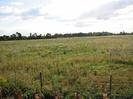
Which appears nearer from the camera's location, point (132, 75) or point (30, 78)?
point (30, 78)

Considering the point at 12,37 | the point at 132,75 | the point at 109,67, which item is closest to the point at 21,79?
the point at 132,75

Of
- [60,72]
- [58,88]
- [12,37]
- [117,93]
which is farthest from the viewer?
[12,37]

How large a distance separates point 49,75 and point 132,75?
4.91 meters

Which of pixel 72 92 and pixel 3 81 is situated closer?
pixel 72 92

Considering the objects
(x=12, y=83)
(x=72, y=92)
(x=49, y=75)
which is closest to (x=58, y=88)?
(x=72, y=92)

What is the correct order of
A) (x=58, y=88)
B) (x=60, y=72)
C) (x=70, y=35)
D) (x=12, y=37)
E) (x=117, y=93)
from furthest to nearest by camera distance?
(x=70, y=35) < (x=12, y=37) < (x=60, y=72) < (x=58, y=88) < (x=117, y=93)

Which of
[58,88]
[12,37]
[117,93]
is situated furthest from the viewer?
[12,37]

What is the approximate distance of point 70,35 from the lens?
17888 centimetres

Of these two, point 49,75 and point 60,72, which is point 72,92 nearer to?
point 49,75

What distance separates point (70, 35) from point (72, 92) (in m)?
167

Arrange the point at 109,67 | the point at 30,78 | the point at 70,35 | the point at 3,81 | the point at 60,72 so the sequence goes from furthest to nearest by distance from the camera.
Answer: the point at 70,35, the point at 109,67, the point at 60,72, the point at 30,78, the point at 3,81

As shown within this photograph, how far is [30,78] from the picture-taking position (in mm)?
15758

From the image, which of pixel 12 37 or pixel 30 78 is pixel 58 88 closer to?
pixel 30 78

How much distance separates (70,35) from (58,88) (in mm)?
165963
